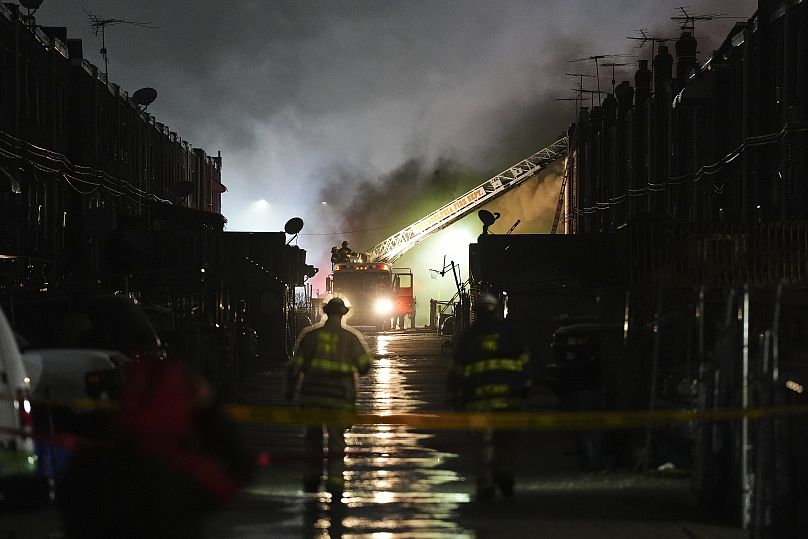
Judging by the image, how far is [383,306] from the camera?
69.9 meters

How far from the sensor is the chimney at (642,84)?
2238 inches

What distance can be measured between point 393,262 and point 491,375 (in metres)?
78.1

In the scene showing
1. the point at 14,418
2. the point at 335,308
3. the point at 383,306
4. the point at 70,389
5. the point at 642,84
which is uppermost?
the point at 642,84

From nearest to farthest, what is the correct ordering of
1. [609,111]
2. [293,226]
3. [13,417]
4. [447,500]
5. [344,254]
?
[13,417], [447,500], [293,226], [609,111], [344,254]

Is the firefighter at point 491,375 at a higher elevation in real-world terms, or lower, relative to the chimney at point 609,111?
lower

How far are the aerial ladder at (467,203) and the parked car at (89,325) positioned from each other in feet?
232

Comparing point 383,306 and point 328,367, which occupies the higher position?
point 383,306

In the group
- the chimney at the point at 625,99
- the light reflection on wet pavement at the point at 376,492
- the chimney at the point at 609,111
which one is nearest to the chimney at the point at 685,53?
the chimney at the point at 625,99

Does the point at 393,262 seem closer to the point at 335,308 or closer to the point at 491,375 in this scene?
the point at 335,308

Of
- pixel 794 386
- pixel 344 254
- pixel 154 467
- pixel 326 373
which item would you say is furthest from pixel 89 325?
pixel 344 254

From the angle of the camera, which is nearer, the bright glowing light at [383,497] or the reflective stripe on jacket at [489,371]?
the bright glowing light at [383,497]

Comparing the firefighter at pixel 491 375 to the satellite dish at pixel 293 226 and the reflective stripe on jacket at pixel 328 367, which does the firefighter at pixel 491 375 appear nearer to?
the reflective stripe on jacket at pixel 328 367

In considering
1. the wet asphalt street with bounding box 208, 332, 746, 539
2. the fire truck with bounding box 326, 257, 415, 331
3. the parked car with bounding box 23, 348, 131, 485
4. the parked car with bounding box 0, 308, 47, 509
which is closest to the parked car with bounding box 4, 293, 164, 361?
the wet asphalt street with bounding box 208, 332, 746, 539

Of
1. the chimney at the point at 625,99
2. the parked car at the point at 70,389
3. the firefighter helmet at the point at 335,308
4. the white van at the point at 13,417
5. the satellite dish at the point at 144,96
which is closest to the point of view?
the white van at the point at 13,417
